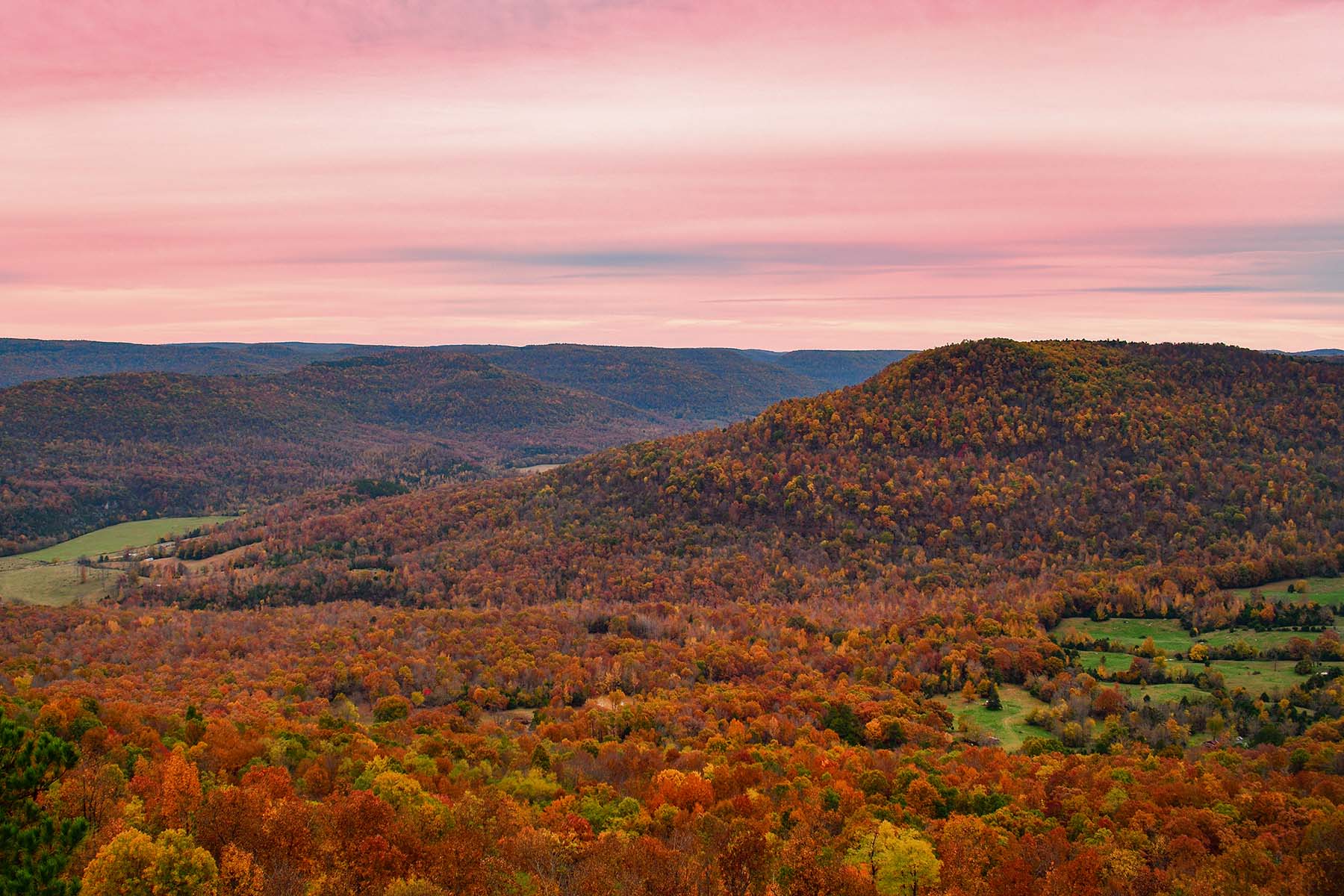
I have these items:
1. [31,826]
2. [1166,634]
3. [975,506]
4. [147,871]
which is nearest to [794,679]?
[1166,634]

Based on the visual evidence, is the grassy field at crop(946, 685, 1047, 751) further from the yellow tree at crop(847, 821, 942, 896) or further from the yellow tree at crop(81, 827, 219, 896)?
the yellow tree at crop(81, 827, 219, 896)

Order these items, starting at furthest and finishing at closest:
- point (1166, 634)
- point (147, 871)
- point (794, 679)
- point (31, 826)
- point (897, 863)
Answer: point (1166, 634), point (794, 679), point (897, 863), point (147, 871), point (31, 826)

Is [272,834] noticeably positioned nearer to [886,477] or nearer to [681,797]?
[681,797]

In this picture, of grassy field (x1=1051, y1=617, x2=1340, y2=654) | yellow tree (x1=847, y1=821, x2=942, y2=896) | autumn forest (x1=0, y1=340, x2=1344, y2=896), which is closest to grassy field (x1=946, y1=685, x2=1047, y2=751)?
autumn forest (x1=0, y1=340, x2=1344, y2=896)

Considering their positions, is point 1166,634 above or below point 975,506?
below

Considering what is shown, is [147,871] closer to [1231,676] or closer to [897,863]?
[897,863]

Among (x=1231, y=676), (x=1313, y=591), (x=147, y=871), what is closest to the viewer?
(x=147, y=871)
